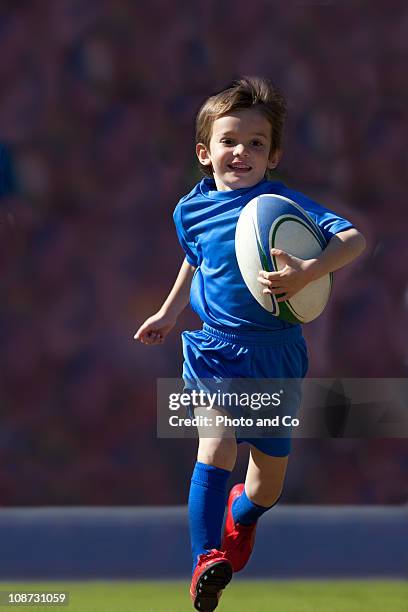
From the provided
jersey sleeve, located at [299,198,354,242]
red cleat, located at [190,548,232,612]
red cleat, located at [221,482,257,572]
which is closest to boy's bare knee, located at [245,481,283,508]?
red cleat, located at [221,482,257,572]

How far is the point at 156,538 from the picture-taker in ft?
15.2

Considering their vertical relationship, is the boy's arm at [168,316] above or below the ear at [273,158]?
below

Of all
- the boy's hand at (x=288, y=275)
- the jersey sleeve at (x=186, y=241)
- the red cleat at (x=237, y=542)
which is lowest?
the red cleat at (x=237, y=542)

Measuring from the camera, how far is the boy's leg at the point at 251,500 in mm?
3500

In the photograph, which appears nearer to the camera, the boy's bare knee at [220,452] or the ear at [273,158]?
the boy's bare knee at [220,452]

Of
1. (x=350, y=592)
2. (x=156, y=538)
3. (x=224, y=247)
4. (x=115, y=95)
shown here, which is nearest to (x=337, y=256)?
(x=224, y=247)

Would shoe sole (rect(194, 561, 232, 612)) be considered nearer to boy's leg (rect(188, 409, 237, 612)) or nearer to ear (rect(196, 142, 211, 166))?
boy's leg (rect(188, 409, 237, 612))

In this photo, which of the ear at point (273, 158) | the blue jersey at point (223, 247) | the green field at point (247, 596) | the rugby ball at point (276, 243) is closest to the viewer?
the rugby ball at point (276, 243)

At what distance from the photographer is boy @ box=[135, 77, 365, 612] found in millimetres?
3260

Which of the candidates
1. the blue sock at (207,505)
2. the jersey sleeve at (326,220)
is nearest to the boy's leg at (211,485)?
the blue sock at (207,505)

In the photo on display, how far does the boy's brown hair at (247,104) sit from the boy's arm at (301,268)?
0.39 meters

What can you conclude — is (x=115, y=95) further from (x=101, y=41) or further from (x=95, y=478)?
(x=95, y=478)

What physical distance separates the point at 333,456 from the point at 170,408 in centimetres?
83

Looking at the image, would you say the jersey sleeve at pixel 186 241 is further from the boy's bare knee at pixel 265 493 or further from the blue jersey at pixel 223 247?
the boy's bare knee at pixel 265 493
